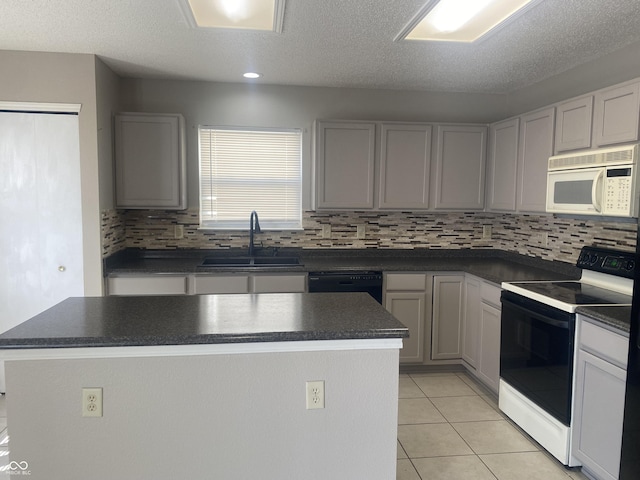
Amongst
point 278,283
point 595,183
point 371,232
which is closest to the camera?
point 595,183

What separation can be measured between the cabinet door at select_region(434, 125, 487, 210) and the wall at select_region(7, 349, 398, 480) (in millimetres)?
2428

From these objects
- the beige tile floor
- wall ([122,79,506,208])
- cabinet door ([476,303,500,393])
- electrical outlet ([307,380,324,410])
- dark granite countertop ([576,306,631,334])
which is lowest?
the beige tile floor

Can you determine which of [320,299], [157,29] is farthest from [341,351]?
[157,29]

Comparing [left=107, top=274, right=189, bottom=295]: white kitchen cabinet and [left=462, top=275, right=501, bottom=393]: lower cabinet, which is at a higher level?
[left=107, top=274, right=189, bottom=295]: white kitchen cabinet

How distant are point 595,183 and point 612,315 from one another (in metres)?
0.76

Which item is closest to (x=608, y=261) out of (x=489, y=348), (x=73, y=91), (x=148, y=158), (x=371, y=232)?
(x=489, y=348)

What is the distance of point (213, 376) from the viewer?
1.69 meters

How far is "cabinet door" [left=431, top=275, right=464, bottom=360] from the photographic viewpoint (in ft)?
11.9

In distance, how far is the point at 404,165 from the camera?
12.5ft

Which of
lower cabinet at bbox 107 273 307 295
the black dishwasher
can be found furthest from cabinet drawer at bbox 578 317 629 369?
lower cabinet at bbox 107 273 307 295

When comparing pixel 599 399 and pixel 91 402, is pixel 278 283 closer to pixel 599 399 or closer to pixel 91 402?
pixel 91 402

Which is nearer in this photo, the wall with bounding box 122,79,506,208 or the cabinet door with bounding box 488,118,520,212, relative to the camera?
the cabinet door with bounding box 488,118,520,212

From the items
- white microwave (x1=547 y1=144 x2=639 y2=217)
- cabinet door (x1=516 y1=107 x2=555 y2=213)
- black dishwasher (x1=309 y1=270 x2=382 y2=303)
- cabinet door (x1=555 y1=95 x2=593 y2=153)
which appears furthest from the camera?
black dishwasher (x1=309 y1=270 x2=382 y2=303)

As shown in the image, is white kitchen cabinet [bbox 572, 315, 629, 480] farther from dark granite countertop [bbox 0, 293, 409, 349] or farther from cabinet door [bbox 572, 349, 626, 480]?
dark granite countertop [bbox 0, 293, 409, 349]
